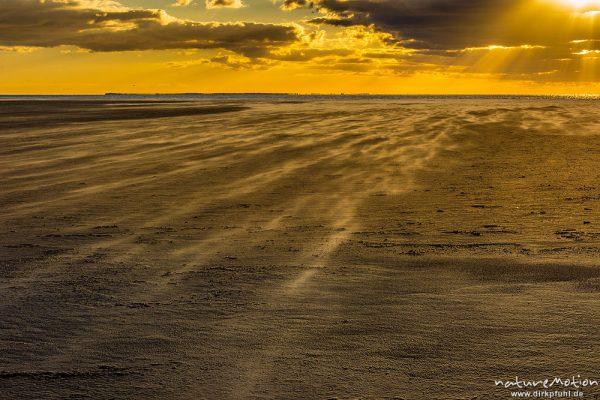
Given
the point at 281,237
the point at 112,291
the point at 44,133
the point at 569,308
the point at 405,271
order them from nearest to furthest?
the point at 569,308 < the point at 112,291 < the point at 405,271 < the point at 281,237 < the point at 44,133

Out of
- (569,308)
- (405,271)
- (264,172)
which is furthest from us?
(264,172)

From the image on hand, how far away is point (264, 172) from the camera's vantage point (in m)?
13.2

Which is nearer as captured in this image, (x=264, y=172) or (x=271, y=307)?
(x=271, y=307)

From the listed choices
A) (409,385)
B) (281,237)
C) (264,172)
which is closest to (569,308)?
(409,385)

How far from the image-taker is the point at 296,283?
5.75 metres

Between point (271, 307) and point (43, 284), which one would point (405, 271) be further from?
point (43, 284)

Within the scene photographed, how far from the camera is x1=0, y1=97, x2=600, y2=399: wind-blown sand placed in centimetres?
390

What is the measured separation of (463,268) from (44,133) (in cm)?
2144

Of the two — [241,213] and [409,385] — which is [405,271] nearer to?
[409,385]

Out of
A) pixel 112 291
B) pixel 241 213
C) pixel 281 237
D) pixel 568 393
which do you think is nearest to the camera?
pixel 568 393

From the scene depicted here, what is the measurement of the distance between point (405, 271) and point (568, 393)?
2597 mm

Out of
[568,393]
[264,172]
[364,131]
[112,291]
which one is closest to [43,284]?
[112,291]

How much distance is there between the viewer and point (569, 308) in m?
4.98

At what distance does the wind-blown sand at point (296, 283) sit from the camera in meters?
3.90
